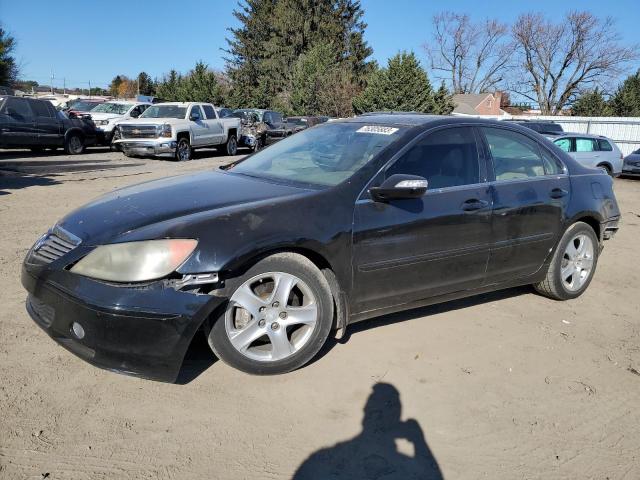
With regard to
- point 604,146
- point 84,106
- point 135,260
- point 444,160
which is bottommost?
point 135,260

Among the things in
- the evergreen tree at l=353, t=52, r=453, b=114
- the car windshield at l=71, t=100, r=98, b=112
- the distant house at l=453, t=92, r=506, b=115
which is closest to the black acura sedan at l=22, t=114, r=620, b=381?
the car windshield at l=71, t=100, r=98, b=112

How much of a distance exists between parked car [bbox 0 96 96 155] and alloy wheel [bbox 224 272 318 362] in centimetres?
1572

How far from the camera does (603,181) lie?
5.22 m

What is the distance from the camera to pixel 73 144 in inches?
719

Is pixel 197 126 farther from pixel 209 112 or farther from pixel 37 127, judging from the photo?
pixel 37 127

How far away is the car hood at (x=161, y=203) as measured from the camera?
125 inches

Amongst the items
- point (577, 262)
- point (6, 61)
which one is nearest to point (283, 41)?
point (6, 61)

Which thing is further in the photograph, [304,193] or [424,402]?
[304,193]

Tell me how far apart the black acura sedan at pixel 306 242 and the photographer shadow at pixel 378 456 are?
70cm

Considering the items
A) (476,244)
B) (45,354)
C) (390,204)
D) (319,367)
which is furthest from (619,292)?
(45,354)

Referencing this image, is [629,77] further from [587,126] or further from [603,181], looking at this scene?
[603,181]

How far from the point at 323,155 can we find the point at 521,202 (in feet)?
5.31

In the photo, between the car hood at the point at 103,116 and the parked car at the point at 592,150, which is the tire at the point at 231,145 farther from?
the parked car at the point at 592,150

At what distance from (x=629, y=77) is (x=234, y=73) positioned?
3405 cm
